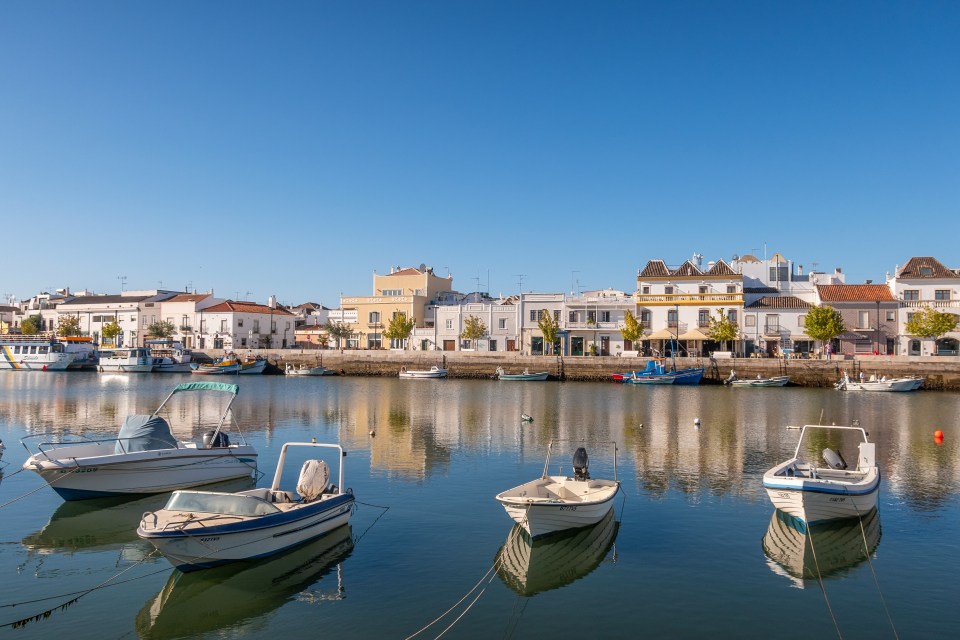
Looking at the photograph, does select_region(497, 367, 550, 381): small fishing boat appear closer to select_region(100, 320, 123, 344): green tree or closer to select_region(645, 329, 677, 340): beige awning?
select_region(645, 329, 677, 340): beige awning

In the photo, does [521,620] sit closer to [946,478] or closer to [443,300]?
[946,478]

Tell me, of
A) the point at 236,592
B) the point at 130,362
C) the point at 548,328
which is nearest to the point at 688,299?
the point at 548,328

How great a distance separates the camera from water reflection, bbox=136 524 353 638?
1065 cm

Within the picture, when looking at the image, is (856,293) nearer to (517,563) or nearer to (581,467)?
(581,467)

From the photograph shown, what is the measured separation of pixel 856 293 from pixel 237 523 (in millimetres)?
69170

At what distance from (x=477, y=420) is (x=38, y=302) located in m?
113

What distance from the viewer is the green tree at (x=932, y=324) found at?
60.0 metres

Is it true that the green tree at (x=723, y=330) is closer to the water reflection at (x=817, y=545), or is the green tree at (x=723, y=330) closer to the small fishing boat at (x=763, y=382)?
the small fishing boat at (x=763, y=382)

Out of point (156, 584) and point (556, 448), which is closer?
point (156, 584)

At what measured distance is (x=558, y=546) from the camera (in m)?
14.0

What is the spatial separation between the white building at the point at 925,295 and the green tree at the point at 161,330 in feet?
289

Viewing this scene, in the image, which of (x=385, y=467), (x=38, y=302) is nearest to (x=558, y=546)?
(x=385, y=467)

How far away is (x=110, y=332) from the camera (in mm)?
98188

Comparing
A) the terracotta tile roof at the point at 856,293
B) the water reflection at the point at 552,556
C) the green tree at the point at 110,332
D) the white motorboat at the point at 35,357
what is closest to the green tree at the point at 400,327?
the white motorboat at the point at 35,357
